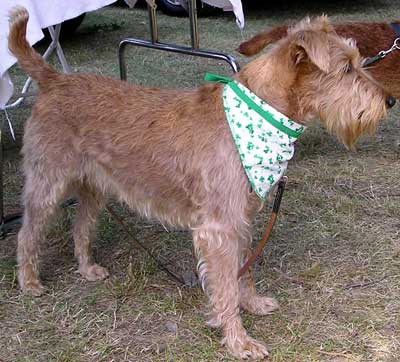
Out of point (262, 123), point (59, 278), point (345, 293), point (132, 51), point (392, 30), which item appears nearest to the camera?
point (262, 123)

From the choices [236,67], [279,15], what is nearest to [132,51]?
[279,15]

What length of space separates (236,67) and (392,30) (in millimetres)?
1844

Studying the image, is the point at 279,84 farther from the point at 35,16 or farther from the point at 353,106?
the point at 35,16

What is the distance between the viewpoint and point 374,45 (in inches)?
182

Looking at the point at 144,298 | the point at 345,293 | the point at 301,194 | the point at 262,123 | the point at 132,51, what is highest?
the point at 262,123

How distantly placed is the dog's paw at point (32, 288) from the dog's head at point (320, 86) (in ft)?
4.80

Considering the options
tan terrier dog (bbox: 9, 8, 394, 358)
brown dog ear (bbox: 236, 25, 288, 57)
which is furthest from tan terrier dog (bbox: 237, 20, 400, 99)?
tan terrier dog (bbox: 9, 8, 394, 358)

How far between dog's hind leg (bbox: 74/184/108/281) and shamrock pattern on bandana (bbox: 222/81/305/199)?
1021 millimetres

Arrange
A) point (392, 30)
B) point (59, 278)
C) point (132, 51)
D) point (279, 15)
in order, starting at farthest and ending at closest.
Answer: point (279, 15), point (132, 51), point (392, 30), point (59, 278)

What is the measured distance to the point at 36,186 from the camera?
119 inches

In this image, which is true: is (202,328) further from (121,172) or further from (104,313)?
(121,172)

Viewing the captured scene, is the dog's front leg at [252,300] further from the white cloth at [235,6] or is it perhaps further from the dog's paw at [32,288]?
the white cloth at [235,6]

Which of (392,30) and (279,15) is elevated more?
(392,30)

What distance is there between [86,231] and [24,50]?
3.19 ft
